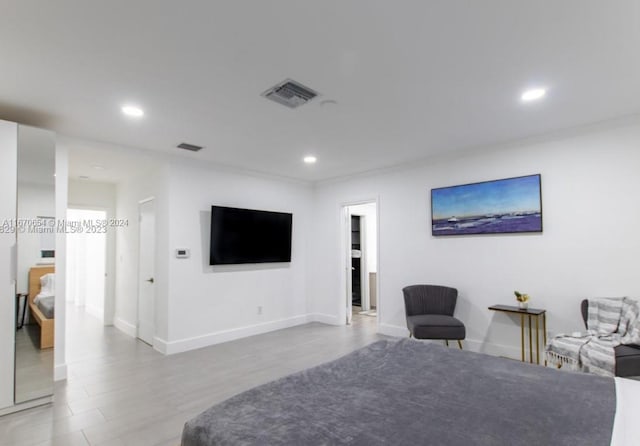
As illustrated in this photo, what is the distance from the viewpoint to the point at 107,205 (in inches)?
239

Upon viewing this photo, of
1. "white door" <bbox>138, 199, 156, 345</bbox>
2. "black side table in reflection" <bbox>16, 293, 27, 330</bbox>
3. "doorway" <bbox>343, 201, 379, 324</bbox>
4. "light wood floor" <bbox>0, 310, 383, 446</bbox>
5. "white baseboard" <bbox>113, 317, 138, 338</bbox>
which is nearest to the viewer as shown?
"light wood floor" <bbox>0, 310, 383, 446</bbox>

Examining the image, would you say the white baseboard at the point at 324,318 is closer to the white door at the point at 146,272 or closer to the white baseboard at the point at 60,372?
the white door at the point at 146,272

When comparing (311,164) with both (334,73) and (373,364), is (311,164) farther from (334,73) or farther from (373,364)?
(373,364)

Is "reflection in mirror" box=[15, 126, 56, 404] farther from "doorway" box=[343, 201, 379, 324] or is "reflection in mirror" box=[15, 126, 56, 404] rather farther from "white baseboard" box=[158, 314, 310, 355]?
"doorway" box=[343, 201, 379, 324]

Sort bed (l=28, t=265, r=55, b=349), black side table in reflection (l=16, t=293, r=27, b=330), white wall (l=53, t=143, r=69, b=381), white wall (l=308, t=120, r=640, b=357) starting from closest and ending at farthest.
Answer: black side table in reflection (l=16, t=293, r=27, b=330)
bed (l=28, t=265, r=55, b=349)
white wall (l=308, t=120, r=640, b=357)
white wall (l=53, t=143, r=69, b=381)

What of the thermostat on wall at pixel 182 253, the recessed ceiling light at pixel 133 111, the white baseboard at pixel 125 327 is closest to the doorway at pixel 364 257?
the thermostat on wall at pixel 182 253

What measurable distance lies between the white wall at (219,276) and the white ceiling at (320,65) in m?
1.14

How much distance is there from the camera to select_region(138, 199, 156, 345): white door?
482cm

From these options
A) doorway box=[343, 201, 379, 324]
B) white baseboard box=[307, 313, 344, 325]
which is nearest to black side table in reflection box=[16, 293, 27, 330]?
white baseboard box=[307, 313, 344, 325]

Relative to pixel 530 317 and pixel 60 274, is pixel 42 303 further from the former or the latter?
pixel 530 317

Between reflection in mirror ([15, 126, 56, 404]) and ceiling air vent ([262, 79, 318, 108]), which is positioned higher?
ceiling air vent ([262, 79, 318, 108])

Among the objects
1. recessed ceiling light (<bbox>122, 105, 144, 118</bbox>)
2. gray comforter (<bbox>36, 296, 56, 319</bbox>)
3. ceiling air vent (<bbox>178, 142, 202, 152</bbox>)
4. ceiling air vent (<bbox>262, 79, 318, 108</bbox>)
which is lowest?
gray comforter (<bbox>36, 296, 56, 319</bbox>)

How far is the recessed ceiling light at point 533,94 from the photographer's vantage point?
272 centimetres

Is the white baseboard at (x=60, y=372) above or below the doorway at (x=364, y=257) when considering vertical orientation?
below
